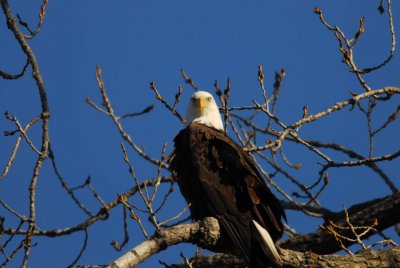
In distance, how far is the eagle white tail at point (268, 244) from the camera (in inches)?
167

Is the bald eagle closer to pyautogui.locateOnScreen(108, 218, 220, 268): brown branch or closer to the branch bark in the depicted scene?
the branch bark

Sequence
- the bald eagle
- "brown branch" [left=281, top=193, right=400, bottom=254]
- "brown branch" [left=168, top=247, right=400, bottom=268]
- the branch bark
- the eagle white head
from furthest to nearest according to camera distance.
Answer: the eagle white head < "brown branch" [left=281, top=193, right=400, bottom=254] < the bald eagle < "brown branch" [left=168, top=247, right=400, bottom=268] < the branch bark

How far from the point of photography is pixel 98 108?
6324mm

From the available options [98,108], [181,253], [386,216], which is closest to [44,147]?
[98,108]

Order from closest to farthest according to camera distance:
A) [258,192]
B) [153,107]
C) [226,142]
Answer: [258,192] < [226,142] < [153,107]

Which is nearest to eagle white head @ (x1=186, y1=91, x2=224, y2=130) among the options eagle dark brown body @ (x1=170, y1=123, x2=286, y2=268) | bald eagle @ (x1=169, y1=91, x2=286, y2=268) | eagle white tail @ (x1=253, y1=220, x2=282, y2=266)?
bald eagle @ (x1=169, y1=91, x2=286, y2=268)

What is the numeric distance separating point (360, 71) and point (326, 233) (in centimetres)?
110

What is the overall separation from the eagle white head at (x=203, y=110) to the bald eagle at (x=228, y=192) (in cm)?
80

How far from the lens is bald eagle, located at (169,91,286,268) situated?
4.64 metres

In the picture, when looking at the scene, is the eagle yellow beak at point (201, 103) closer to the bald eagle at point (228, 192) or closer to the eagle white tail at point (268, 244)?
the bald eagle at point (228, 192)

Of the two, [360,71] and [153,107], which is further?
[153,107]

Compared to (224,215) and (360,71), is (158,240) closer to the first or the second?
(224,215)

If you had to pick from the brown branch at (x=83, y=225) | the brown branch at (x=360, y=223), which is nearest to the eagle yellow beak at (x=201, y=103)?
the brown branch at (x=83, y=225)

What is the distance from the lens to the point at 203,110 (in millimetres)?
6652
